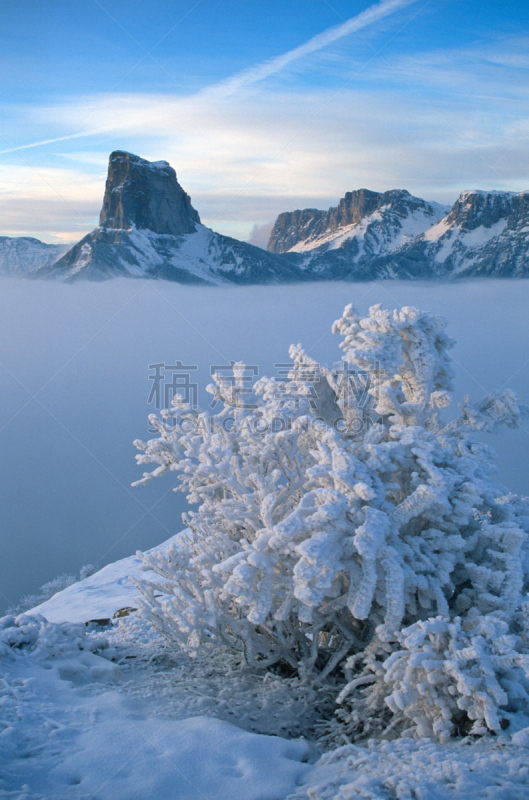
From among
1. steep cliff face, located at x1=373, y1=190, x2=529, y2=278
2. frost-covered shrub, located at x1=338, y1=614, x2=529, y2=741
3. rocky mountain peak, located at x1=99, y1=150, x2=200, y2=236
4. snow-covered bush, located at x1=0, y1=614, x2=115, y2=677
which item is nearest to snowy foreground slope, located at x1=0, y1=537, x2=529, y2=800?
snow-covered bush, located at x1=0, y1=614, x2=115, y2=677

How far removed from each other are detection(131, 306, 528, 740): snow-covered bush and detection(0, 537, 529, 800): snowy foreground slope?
0.63 m

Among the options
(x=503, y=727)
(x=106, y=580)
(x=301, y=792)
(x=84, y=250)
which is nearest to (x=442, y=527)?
(x=503, y=727)

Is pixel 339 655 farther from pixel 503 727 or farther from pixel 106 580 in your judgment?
pixel 106 580

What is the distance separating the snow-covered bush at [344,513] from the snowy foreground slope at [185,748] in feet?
2.08

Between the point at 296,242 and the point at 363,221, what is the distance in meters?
17.4

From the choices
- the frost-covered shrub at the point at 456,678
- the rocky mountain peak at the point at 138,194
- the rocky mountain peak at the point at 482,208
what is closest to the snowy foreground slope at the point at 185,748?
the frost-covered shrub at the point at 456,678

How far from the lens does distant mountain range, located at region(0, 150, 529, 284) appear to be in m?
109

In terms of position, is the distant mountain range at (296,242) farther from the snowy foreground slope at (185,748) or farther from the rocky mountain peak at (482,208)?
the snowy foreground slope at (185,748)

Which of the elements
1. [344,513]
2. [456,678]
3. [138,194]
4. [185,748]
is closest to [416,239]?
[138,194]

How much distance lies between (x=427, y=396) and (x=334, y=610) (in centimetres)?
300

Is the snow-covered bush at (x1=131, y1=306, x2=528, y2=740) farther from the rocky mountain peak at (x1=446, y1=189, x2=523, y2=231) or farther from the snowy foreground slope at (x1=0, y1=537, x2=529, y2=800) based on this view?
the rocky mountain peak at (x1=446, y1=189, x2=523, y2=231)

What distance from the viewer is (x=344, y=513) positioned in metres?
4.42

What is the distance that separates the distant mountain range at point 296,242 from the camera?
4286 inches

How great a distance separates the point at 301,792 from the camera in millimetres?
3312
